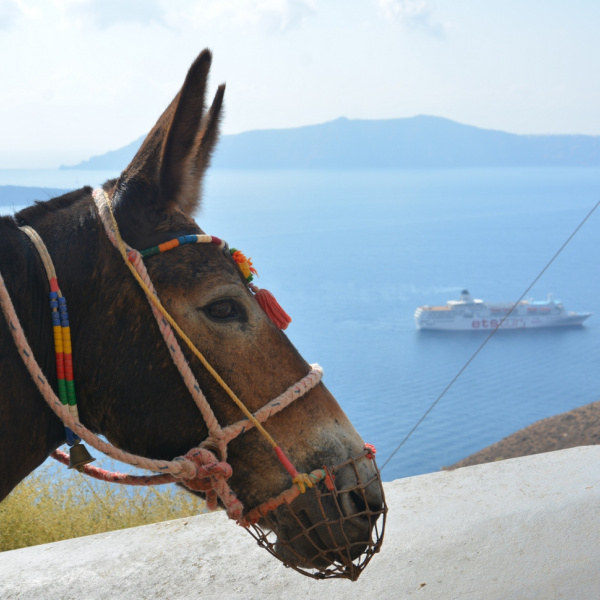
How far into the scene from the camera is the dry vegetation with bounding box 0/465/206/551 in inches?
139

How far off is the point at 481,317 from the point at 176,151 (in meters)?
30.6

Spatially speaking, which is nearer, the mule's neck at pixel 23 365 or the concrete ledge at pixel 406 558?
the mule's neck at pixel 23 365

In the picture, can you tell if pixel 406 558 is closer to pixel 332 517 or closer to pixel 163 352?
pixel 332 517

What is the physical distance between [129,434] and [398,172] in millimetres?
123187

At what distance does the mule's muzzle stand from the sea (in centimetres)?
84

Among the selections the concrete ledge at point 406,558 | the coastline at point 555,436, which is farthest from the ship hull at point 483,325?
the concrete ledge at point 406,558

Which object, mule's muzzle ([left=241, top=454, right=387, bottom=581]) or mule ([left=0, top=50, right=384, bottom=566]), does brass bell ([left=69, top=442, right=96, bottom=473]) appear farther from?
mule's muzzle ([left=241, top=454, right=387, bottom=581])

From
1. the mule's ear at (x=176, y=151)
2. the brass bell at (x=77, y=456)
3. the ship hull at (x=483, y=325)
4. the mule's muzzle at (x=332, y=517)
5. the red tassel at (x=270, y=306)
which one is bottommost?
the ship hull at (x=483, y=325)

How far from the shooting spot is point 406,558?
8.70ft

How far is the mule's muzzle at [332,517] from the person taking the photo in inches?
54.8

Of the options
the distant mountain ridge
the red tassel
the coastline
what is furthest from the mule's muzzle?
the distant mountain ridge

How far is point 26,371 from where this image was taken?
1.32 meters

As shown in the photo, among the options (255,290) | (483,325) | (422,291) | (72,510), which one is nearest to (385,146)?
(422,291)

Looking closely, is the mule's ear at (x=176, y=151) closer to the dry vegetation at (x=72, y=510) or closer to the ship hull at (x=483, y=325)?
the dry vegetation at (x=72, y=510)
